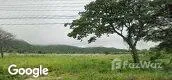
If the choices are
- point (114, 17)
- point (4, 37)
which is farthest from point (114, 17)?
point (4, 37)

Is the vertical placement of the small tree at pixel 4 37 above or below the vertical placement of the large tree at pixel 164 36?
above

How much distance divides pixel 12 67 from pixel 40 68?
314 cm

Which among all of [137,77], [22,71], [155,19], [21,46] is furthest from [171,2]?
[21,46]

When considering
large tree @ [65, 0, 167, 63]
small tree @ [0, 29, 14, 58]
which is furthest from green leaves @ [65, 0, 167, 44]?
small tree @ [0, 29, 14, 58]

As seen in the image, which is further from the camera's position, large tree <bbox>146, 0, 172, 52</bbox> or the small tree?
the small tree

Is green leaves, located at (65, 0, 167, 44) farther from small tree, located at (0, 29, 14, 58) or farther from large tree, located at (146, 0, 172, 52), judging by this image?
small tree, located at (0, 29, 14, 58)

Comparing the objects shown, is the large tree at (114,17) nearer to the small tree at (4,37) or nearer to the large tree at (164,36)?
the large tree at (164,36)

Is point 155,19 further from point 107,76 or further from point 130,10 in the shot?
point 107,76

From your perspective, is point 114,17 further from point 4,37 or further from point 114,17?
point 4,37

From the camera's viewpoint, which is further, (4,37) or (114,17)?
(4,37)

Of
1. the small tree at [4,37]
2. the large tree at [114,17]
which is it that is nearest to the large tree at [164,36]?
the large tree at [114,17]

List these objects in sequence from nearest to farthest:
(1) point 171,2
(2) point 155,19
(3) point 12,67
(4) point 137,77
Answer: (1) point 171,2
(4) point 137,77
(2) point 155,19
(3) point 12,67

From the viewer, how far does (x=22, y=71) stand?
5172cm

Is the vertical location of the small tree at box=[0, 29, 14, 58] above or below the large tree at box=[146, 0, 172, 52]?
above
